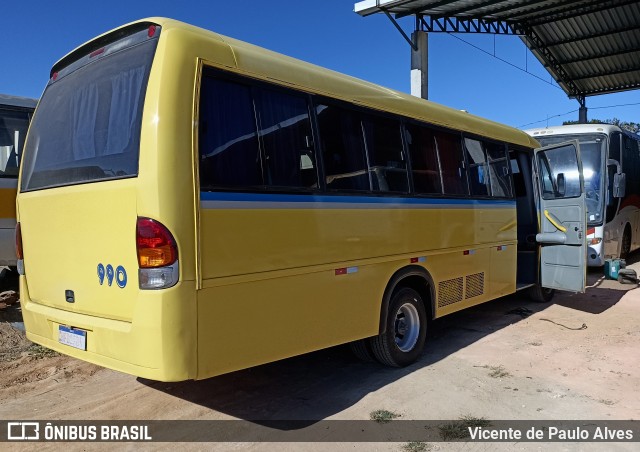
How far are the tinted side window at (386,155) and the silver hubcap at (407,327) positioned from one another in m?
1.32

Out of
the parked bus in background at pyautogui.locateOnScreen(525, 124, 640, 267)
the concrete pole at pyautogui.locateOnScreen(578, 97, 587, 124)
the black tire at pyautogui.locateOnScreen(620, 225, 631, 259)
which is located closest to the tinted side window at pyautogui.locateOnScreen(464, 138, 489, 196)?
the parked bus in background at pyautogui.locateOnScreen(525, 124, 640, 267)

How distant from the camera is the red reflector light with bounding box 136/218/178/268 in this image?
3.08 m

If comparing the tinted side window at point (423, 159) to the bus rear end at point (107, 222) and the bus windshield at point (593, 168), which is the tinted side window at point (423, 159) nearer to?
the bus rear end at point (107, 222)

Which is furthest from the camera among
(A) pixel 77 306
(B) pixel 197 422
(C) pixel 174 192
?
(B) pixel 197 422

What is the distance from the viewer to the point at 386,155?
4898 mm

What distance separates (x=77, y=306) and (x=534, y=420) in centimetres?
369

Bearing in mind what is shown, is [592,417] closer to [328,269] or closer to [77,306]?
[328,269]

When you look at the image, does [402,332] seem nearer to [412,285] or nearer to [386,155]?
[412,285]

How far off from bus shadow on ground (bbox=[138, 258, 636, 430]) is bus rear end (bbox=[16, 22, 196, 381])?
1.21 meters

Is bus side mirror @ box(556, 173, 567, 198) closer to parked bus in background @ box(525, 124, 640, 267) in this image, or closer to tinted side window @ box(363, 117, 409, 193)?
parked bus in background @ box(525, 124, 640, 267)

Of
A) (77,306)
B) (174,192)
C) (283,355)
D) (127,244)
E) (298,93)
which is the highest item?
(298,93)

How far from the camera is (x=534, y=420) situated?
405 cm

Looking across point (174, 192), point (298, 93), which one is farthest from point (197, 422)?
point (298, 93)

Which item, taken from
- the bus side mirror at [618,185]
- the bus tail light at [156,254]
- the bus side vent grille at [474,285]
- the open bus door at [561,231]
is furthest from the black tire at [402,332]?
the bus side mirror at [618,185]
